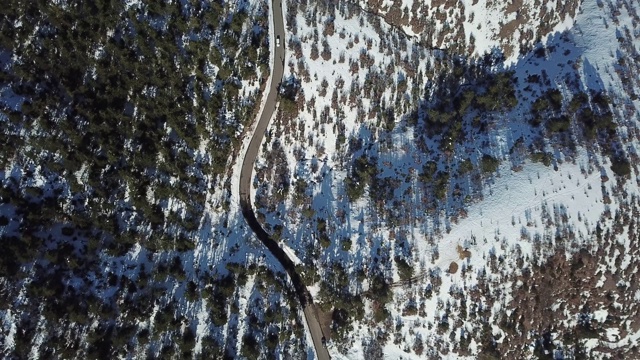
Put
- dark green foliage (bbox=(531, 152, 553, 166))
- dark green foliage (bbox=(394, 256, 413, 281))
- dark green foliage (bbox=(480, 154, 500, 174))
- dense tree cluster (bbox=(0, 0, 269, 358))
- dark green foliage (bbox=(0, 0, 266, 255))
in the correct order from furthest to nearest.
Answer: dark green foliage (bbox=(480, 154, 500, 174)) → dark green foliage (bbox=(531, 152, 553, 166)) → dark green foliage (bbox=(394, 256, 413, 281)) → dark green foliage (bbox=(0, 0, 266, 255)) → dense tree cluster (bbox=(0, 0, 269, 358))

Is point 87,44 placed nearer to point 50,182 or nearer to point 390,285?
point 50,182

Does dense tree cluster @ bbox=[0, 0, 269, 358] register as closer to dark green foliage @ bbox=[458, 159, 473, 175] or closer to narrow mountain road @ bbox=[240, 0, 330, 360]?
narrow mountain road @ bbox=[240, 0, 330, 360]

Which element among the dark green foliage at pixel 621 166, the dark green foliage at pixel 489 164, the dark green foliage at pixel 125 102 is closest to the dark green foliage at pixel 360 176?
the dark green foliage at pixel 489 164

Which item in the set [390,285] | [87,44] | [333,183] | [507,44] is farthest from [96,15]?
[507,44]

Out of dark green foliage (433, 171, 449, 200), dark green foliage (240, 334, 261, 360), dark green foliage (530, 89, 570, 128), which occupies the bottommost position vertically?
dark green foliage (240, 334, 261, 360)

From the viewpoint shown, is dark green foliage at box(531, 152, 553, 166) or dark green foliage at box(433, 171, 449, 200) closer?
dark green foliage at box(531, 152, 553, 166)

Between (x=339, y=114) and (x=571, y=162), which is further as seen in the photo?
(x=339, y=114)

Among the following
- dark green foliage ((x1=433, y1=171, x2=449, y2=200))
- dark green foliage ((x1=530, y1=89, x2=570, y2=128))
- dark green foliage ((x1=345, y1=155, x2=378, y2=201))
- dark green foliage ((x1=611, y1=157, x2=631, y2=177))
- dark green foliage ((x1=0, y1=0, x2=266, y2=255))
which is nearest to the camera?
dark green foliage ((x1=0, y1=0, x2=266, y2=255))

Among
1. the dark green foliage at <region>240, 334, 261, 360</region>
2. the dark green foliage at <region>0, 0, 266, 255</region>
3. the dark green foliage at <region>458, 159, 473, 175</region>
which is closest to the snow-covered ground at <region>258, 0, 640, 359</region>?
the dark green foliage at <region>458, 159, 473, 175</region>

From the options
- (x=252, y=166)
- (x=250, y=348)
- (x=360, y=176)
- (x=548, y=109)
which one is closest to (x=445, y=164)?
(x=360, y=176)
